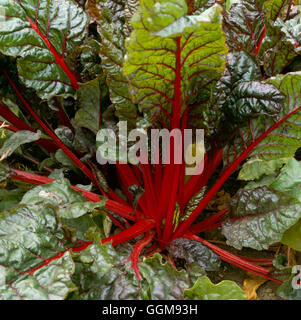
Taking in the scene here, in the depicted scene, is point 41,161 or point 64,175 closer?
point 64,175

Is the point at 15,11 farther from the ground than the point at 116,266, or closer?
farther from the ground

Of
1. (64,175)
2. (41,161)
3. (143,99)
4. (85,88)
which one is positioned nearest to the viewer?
(143,99)

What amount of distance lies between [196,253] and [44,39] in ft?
2.60

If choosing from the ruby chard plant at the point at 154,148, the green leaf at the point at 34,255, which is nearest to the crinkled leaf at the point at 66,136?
the ruby chard plant at the point at 154,148

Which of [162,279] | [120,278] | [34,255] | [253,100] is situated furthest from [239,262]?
[34,255]

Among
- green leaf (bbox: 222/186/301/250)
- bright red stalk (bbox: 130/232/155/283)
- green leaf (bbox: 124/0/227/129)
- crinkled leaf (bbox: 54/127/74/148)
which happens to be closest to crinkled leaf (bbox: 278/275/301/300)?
green leaf (bbox: 222/186/301/250)

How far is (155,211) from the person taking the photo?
4.04 ft

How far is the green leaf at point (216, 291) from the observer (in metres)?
0.93

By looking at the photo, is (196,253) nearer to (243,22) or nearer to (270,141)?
(270,141)

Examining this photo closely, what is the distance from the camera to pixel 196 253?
112 cm

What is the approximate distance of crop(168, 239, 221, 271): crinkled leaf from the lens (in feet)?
3.61
